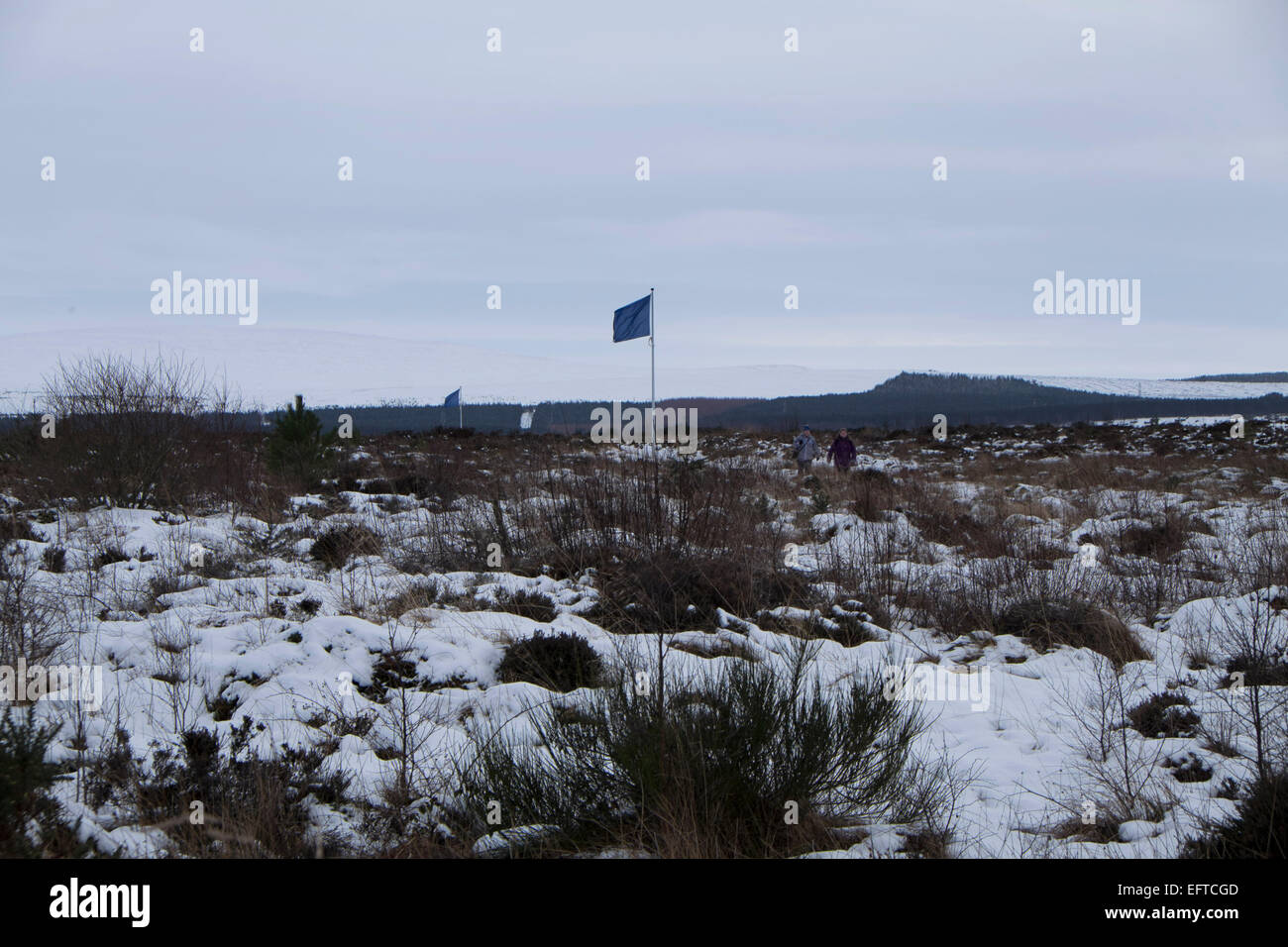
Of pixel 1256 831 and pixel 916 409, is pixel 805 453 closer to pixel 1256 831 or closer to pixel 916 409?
pixel 1256 831

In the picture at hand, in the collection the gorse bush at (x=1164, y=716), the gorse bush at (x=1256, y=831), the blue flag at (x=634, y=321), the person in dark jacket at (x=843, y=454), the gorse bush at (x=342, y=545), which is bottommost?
the gorse bush at (x=1164, y=716)

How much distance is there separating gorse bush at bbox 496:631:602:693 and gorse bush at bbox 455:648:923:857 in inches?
49.3

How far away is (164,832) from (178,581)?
4.47 metres

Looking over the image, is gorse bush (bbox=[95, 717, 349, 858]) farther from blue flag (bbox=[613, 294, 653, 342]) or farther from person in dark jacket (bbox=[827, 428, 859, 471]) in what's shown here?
person in dark jacket (bbox=[827, 428, 859, 471])

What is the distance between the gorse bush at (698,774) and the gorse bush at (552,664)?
1.25 meters

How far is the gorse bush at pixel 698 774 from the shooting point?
3.46 m

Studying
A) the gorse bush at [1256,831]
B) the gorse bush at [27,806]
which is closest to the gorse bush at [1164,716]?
the gorse bush at [1256,831]

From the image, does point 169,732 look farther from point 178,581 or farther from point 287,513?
point 287,513

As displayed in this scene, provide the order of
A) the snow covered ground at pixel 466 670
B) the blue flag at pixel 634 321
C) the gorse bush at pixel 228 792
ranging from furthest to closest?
the blue flag at pixel 634 321 → the snow covered ground at pixel 466 670 → the gorse bush at pixel 228 792

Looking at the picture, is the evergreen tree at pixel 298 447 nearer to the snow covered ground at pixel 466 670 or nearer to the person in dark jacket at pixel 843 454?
the snow covered ground at pixel 466 670

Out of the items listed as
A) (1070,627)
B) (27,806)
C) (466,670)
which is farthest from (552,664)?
(1070,627)

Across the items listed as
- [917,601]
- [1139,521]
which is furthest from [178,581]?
[1139,521]
